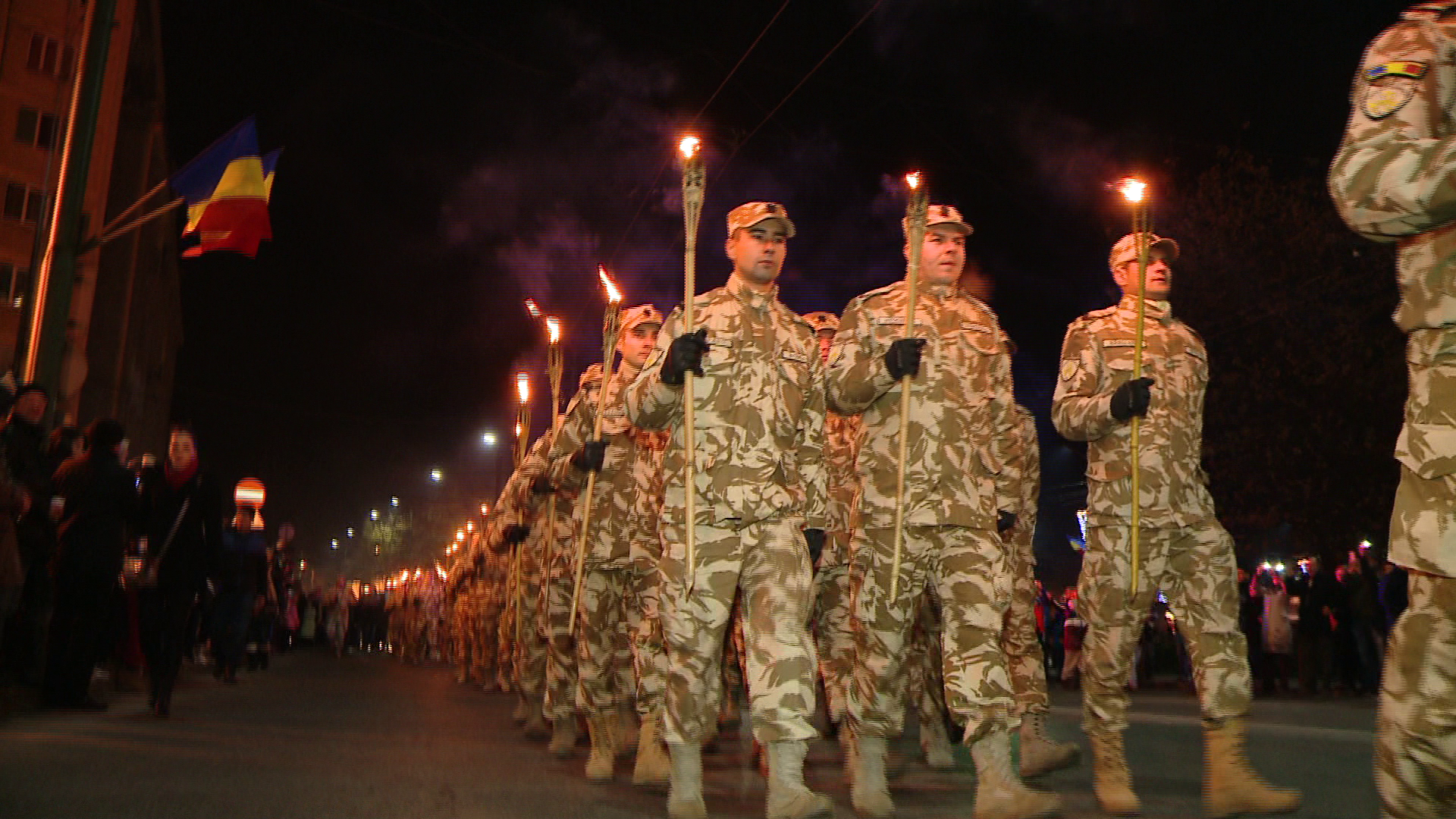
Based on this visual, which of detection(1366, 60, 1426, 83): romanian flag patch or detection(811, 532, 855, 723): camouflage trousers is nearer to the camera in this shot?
detection(1366, 60, 1426, 83): romanian flag patch

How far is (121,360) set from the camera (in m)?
48.2

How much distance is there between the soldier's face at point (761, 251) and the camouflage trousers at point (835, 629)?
2.03m

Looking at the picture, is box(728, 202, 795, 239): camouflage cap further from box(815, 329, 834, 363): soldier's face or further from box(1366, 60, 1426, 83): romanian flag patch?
box(815, 329, 834, 363): soldier's face

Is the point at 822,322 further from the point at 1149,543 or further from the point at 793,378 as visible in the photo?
the point at 1149,543

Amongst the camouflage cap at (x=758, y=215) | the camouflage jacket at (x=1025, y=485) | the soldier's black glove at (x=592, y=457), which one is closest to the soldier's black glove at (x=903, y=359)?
the camouflage cap at (x=758, y=215)

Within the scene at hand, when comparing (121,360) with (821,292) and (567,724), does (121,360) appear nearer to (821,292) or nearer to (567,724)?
(821,292)

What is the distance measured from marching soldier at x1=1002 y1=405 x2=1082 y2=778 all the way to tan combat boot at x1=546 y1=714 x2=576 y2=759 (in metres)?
2.99

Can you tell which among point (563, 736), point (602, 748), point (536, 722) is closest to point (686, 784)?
point (602, 748)

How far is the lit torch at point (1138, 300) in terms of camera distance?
6457mm

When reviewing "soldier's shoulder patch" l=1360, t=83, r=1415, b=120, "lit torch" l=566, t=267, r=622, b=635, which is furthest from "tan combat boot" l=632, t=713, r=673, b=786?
"soldier's shoulder patch" l=1360, t=83, r=1415, b=120

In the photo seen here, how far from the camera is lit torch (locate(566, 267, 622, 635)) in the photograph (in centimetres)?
808

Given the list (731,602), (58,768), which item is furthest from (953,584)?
(58,768)

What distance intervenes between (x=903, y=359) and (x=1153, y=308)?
1959 millimetres

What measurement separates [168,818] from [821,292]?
23.5m
